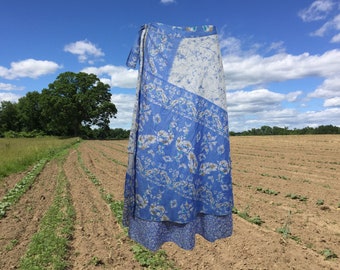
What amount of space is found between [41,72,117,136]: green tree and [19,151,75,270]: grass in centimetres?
4994

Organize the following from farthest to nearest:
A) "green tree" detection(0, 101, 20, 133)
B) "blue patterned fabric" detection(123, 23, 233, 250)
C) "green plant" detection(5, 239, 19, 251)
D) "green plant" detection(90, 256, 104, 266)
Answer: "green tree" detection(0, 101, 20, 133), "green plant" detection(5, 239, 19, 251), "green plant" detection(90, 256, 104, 266), "blue patterned fabric" detection(123, 23, 233, 250)

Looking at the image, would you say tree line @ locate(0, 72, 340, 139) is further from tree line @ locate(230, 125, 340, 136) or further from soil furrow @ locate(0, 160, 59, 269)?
soil furrow @ locate(0, 160, 59, 269)

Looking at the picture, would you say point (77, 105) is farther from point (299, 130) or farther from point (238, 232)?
point (238, 232)

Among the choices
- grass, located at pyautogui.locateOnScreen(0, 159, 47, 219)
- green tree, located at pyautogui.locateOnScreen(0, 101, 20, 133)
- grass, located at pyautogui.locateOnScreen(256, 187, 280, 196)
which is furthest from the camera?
green tree, located at pyautogui.locateOnScreen(0, 101, 20, 133)

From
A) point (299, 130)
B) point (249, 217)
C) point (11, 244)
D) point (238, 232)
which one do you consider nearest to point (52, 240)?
point (11, 244)

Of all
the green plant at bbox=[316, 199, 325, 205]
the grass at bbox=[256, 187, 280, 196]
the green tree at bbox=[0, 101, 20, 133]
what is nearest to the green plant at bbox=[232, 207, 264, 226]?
the green plant at bbox=[316, 199, 325, 205]

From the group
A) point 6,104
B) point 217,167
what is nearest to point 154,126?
point 217,167

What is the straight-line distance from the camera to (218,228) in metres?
2.94

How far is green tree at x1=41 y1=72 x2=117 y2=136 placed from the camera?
57.1 m

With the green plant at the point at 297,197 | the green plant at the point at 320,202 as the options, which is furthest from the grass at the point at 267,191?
the green plant at the point at 320,202

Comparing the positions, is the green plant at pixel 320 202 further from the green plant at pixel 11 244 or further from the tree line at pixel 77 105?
the tree line at pixel 77 105

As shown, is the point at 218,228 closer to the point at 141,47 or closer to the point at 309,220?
the point at 141,47

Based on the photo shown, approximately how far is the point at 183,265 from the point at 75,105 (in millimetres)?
55849

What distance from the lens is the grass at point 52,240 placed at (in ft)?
15.8
